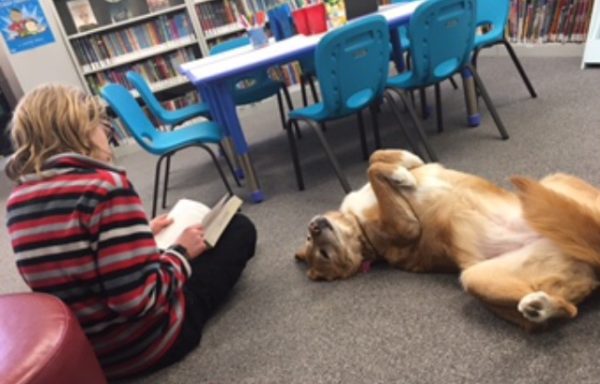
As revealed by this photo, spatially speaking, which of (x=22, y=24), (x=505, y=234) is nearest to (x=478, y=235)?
(x=505, y=234)

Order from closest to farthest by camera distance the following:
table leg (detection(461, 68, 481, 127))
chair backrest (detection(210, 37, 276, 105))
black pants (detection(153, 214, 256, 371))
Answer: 1. black pants (detection(153, 214, 256, 371))
2. table leg (detection(461, 68, 481, 127))
3. chair backrest (detection(210, 37, 276, 105))

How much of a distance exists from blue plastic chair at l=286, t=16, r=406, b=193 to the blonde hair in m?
1.28

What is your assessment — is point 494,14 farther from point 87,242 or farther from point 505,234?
point 87,242

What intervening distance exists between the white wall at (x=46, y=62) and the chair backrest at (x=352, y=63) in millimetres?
3022

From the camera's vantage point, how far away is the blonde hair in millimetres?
1287

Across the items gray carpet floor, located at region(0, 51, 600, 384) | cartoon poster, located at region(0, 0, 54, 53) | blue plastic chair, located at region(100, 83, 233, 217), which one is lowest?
gray carpet floor, located at region(0, 51, 600, 384)

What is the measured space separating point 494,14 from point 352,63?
1.56m

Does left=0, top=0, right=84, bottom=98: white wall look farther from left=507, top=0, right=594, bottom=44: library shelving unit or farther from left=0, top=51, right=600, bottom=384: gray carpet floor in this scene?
left=507, top=0, right=594, bottom=44: library shelving unit

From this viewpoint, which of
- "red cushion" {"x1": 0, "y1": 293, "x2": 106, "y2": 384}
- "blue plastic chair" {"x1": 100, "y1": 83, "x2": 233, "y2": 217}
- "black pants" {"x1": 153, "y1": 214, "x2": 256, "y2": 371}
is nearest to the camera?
"red cushion" {"x1": 0, "y1": 293, "x2": 106, "y2": 384}

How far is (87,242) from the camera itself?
4.20ft

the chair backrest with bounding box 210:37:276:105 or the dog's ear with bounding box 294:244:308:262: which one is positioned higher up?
the chair backrest with bounding box 210:37:276:105

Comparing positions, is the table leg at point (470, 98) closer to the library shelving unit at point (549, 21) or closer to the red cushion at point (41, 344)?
the library shelving unit at point (549, 21)

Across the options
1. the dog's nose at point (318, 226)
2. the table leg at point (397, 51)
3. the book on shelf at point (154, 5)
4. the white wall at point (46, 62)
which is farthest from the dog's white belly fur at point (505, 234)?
the book on shelf at point (154, 5)

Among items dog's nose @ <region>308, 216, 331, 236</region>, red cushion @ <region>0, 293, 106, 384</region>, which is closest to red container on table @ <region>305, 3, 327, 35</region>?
dog's nose @ <region>308, 216, 331, 236</region>
